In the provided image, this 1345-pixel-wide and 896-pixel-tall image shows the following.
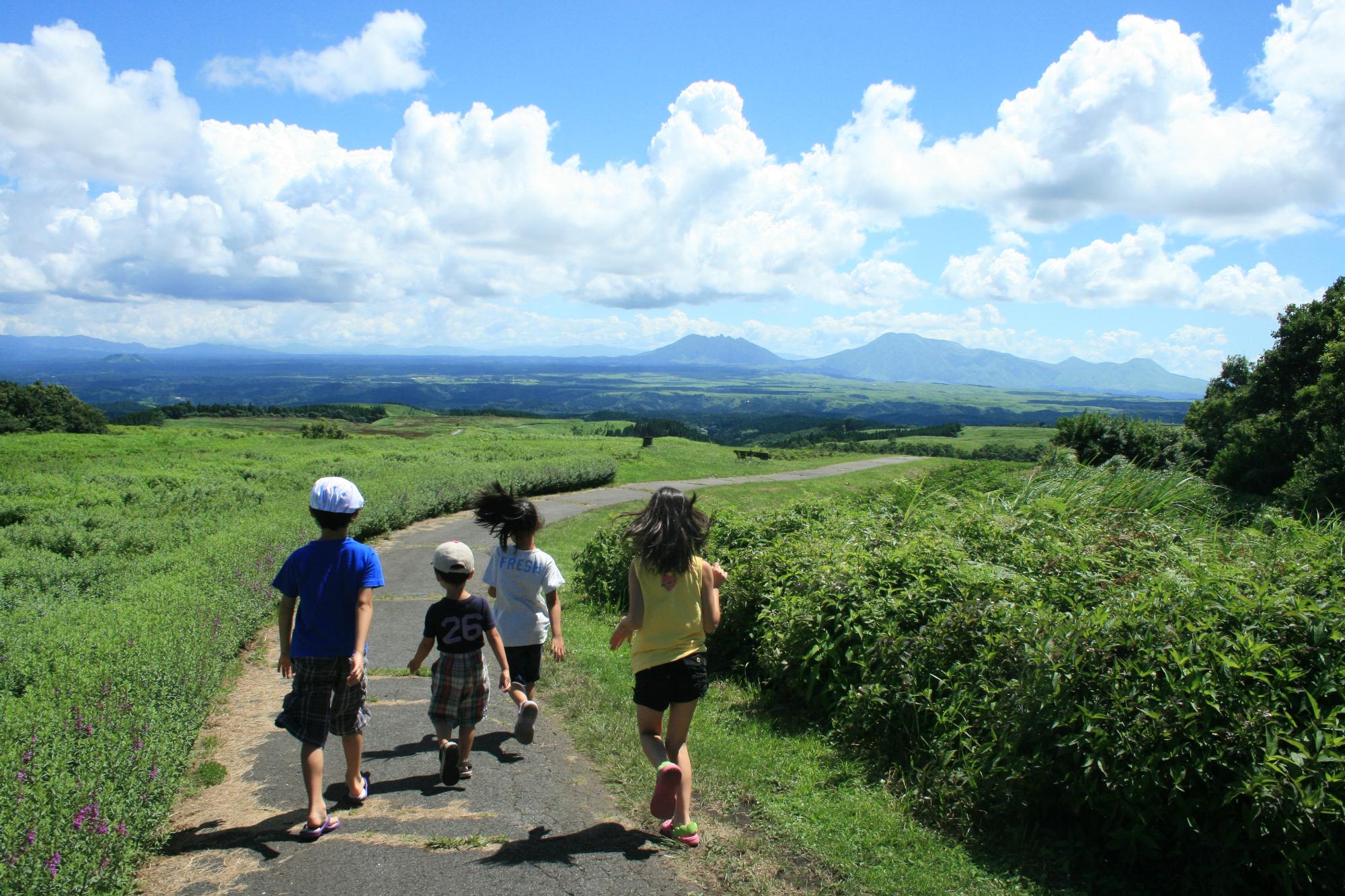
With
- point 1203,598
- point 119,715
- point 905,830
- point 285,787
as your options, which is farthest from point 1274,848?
point 119,715

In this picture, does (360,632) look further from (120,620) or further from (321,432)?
(321,432)

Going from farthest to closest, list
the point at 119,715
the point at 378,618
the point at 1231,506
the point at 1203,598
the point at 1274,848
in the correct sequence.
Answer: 1. the point at 1231,506
2. the point at 378,618
3. the point at 1203,598
4. the point at 119,715
5. the point at 1274,848

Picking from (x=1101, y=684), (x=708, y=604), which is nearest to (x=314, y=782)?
(x=708, y=604)

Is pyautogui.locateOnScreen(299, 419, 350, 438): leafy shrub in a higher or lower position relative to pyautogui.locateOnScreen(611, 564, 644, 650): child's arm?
lower

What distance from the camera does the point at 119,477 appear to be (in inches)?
622

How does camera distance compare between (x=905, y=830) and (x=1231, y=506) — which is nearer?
(x=905, y=830)

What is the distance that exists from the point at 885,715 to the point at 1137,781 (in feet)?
5.32

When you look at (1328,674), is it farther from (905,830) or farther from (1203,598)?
(905,830)

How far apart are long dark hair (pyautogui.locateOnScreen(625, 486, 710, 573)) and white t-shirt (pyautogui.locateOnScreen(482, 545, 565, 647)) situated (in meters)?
1.27

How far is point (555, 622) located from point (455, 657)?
67 centimetres

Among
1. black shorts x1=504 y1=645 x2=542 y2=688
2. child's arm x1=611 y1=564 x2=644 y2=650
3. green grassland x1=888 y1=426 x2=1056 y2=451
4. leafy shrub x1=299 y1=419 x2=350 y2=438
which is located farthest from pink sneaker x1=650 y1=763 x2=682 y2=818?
green grassland x1=888 y1=426 x2=1056 y2=451

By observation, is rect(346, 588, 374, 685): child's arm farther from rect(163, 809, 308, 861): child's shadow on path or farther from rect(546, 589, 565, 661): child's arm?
rect(546, 589, 565, 661): child's arm

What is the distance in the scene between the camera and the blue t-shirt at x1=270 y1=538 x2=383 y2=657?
402cm

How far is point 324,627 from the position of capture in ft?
13.2
